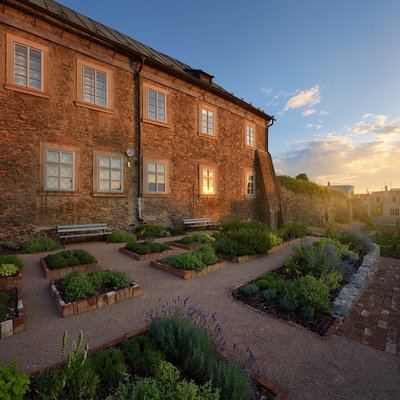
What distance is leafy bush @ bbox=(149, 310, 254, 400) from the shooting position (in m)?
2.02

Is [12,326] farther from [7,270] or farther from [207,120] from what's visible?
[207,120]

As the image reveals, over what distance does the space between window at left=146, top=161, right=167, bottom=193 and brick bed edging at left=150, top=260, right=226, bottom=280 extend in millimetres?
5505

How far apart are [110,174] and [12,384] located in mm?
8924

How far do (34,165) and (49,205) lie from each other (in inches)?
56.5

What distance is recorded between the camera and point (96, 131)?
9.51 m

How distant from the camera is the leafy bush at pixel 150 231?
998cm

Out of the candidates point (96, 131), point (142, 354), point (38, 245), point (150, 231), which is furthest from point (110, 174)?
point (142, 354)

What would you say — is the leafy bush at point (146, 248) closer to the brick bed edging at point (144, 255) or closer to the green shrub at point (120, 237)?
the brick bed edging at point (144, 255)

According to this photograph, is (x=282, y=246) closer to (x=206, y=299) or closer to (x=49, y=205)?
(x=206, y=299)

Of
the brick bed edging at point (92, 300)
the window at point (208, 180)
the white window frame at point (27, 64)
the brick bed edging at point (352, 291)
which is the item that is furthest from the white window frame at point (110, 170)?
the brick bed edging at point (352, 291)

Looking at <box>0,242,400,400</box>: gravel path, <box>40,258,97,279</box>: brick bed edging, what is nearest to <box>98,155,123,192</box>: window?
<box>40,258,97,279</box>: brick bed edging

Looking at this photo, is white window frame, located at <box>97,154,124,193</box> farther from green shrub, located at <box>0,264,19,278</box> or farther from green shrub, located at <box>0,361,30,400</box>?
green shrub, located at <box>0,361,30,400</box>

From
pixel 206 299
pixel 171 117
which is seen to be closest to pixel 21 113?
pixel 171 117

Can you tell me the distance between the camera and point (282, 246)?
8.62 m
